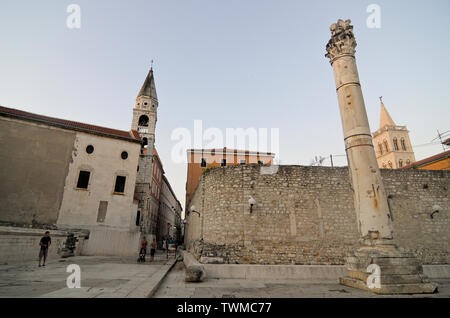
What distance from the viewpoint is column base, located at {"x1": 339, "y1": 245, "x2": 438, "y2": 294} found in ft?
18.5

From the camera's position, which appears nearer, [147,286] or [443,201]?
[147,286]

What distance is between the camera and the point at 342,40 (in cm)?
847

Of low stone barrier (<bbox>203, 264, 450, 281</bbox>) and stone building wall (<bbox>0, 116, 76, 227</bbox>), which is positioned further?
stone building wall (<bbox>0, 116, 76, 227</bbox>)

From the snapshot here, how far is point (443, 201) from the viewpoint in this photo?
11586mm

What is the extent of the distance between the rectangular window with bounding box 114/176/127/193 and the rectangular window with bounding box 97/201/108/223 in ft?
4.85

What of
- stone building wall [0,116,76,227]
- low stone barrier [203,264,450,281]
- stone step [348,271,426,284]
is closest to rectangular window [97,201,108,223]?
stone building wall [0,116,76,227]

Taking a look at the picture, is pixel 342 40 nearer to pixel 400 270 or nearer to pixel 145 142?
pixel 400 270

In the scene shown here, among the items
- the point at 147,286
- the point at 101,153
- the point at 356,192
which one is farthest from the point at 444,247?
the point at 101,153

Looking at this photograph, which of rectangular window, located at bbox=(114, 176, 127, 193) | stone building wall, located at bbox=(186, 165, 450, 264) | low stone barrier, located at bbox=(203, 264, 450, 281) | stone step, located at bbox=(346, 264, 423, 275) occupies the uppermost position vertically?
rectangular window, located at bbox=(114, 176, 127, 193)

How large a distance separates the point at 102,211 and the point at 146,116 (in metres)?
15.9

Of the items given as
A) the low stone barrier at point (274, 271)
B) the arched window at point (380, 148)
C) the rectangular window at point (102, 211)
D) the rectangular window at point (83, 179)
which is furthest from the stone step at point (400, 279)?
the arched window at point (380, 148)

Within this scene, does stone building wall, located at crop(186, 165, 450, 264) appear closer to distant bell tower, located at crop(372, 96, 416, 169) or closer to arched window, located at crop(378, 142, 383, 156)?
distant bell tower, located at crop(372, 96, 416, 169)
